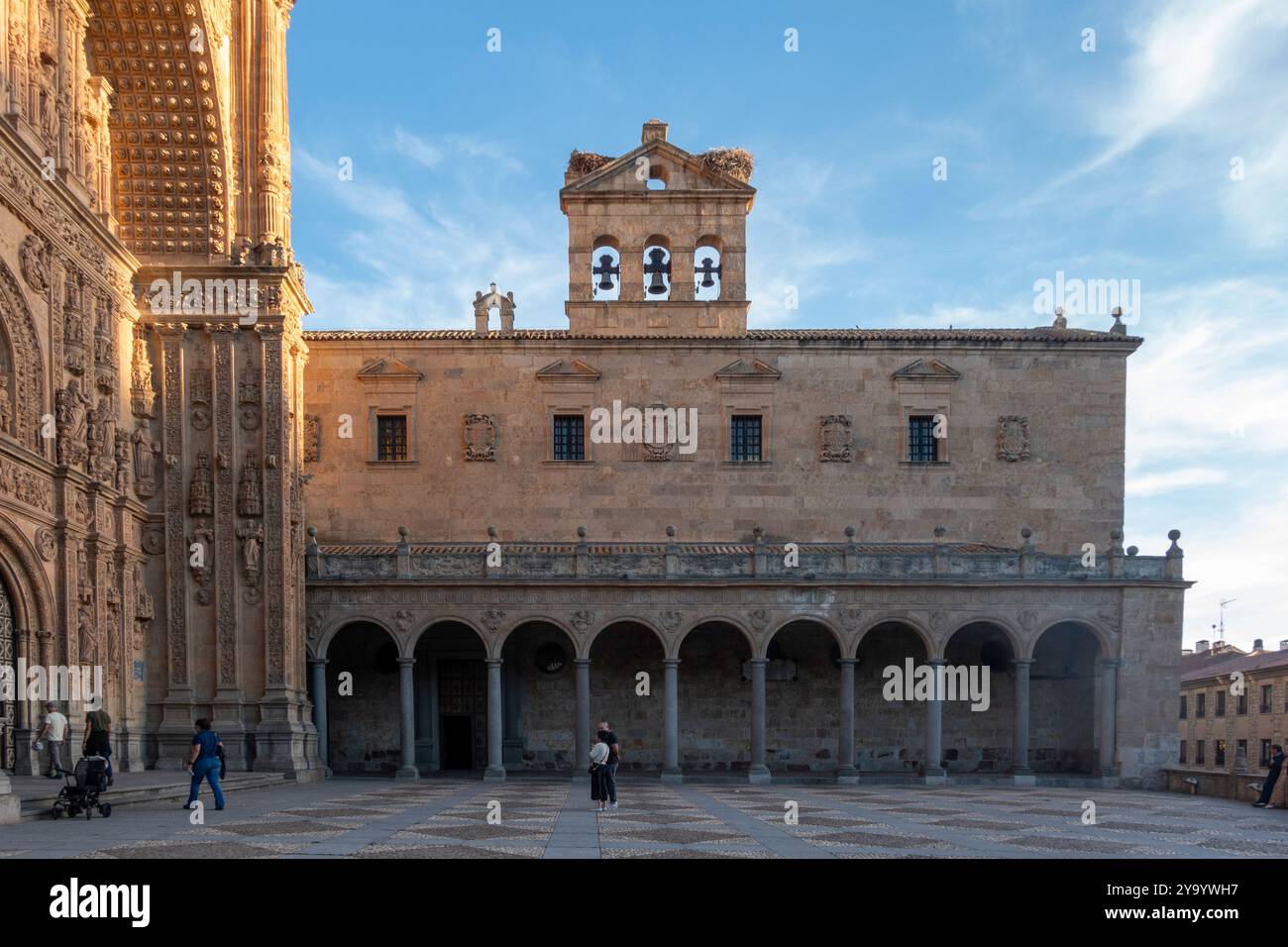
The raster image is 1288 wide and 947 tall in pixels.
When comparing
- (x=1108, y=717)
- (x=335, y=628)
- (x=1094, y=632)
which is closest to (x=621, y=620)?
(x=335, y=628)

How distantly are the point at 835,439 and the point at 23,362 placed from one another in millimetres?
22611

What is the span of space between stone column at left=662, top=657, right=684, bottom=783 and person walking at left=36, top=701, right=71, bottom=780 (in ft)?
49.9

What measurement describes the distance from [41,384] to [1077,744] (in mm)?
29121

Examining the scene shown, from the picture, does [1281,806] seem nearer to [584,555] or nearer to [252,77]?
[584,555]

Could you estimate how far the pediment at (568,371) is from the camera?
36.3 meters

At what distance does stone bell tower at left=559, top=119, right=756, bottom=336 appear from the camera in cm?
3747

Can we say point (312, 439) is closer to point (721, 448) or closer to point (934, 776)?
point (721, 448)

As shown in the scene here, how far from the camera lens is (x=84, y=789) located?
653 inches

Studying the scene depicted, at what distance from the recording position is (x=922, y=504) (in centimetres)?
3609


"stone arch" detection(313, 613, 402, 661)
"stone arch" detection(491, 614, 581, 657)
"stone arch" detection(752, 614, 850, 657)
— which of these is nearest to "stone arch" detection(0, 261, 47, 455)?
"stone arch" detection(313, 613, 402, 661)

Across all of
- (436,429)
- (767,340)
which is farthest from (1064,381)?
(436,429)

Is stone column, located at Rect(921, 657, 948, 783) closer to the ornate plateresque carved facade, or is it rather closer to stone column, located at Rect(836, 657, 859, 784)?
stone column, located at Rect(836, 657, 859, 784)

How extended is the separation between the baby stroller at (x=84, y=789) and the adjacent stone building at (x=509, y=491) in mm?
5517

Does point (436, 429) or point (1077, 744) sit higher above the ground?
point (436, 429)
